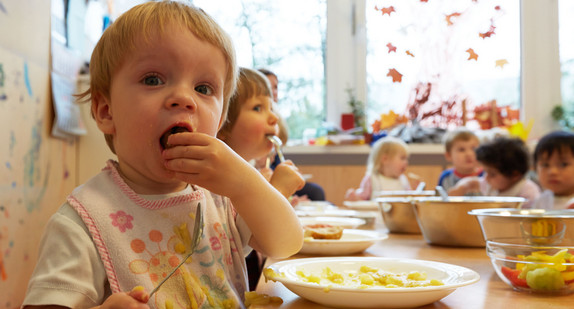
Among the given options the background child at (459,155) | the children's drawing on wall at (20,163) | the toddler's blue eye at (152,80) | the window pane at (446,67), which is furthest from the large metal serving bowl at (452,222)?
the window pane at (446,67)

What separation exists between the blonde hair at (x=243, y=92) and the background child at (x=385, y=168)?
2.37 meters

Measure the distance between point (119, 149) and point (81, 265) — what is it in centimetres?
19

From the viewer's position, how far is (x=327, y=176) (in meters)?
3.97

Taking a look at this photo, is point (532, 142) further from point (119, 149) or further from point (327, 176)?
point (119, 149)

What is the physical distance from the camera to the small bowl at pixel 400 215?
4.31ft

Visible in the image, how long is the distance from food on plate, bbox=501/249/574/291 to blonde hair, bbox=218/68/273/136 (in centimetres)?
78

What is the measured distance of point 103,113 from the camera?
31.2 inches

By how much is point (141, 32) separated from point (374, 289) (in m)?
0.46

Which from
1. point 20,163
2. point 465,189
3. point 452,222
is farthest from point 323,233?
point 465,189

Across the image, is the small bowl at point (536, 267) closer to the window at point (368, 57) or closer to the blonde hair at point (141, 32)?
the blonde hair at point (141, 32)

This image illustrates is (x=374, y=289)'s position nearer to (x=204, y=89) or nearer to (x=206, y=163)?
(x=206, y=163)

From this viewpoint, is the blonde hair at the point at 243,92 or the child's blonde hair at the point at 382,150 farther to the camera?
the child's blonde hair at the point at 382,150

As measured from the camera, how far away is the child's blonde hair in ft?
12.0

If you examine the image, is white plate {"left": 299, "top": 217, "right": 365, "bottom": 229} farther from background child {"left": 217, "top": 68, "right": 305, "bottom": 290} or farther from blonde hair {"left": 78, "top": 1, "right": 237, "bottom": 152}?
blonde hair {"left": 78, "top": 1, "right": 237, "bottom": 152}
